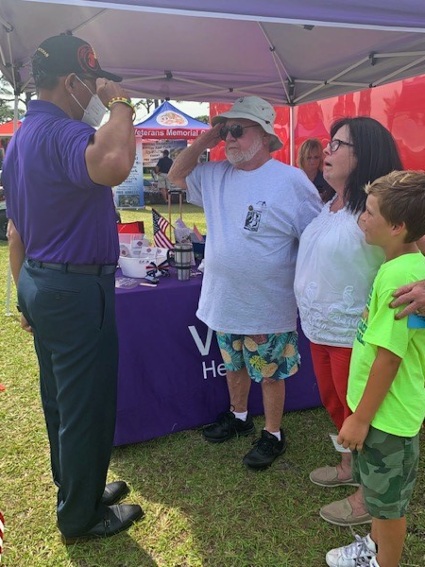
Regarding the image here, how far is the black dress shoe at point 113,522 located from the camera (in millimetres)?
1938

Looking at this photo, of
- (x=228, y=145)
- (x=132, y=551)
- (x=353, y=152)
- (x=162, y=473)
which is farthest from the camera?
(x=162, y=473)

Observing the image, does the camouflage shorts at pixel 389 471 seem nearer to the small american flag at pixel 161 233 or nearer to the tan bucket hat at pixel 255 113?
the tan bucket hat at pixel 255 113

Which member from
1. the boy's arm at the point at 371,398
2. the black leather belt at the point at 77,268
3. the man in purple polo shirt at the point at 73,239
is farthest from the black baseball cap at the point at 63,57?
the boy's arm at the point at 371,398

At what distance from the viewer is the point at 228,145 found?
219 cm

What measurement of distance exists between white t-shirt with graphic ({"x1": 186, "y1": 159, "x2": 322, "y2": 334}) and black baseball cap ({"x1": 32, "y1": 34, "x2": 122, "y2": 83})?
2.88ft

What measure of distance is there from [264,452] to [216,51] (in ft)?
9.30

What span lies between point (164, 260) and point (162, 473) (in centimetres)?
119

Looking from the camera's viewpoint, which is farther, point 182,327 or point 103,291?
point 182,327

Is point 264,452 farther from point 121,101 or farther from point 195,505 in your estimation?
point 121,101

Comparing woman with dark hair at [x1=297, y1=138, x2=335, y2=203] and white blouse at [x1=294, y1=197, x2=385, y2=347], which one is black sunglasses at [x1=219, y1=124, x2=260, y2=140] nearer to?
white blouse at [x1=294, y1=197, x2=385, y2=347]

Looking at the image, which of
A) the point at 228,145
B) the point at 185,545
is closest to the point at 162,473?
the point at 185,545

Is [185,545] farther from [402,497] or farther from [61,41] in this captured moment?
[61,41]

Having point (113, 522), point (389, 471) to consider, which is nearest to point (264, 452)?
point (113, 522)

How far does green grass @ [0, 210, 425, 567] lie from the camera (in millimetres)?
1883
